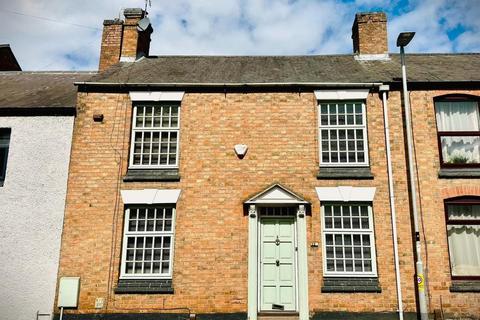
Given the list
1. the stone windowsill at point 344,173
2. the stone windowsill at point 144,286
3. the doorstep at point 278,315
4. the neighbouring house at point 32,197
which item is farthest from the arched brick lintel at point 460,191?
the neighbouring house at point 32,197

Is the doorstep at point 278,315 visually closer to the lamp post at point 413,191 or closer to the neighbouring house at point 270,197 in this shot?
the neighbouring house at point 270,197

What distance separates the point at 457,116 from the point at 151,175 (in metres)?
8.19

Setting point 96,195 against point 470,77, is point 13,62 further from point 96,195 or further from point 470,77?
point 470,77

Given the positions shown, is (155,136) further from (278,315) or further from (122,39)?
(278,315)

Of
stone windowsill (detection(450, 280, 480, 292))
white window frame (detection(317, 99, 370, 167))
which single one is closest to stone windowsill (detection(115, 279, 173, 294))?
white window frame (detection(317, 99, 370, 167))

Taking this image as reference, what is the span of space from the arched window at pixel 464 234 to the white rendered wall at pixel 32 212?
9.60 meters

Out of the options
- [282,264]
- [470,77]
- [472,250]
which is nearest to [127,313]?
[282,264]

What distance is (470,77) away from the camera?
35.1ft

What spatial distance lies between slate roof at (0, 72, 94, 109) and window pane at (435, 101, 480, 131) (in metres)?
9.82

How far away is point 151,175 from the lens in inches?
397

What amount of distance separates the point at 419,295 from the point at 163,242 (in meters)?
6.12

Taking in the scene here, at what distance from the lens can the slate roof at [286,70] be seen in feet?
35.8

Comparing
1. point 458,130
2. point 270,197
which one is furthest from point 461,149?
point 270,197

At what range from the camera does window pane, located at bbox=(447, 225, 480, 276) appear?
946 cm
